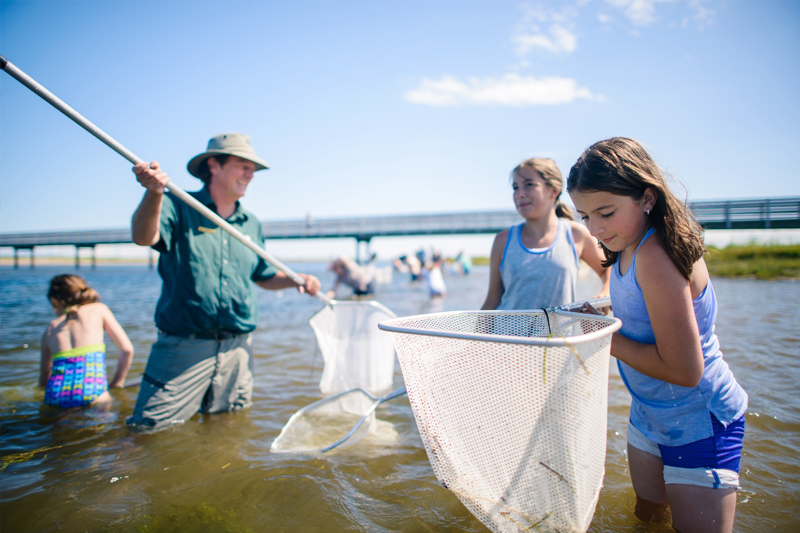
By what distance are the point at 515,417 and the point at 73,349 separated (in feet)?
13.8

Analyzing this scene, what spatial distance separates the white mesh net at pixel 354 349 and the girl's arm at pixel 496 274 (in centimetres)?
115

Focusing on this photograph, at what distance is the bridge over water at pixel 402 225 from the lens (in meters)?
19.5

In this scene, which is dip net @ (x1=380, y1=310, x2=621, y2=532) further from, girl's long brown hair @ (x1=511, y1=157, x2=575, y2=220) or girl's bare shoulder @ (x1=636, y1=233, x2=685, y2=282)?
girl's long brown hair @ (x1=511, y1=157, x2=575, y2=220)

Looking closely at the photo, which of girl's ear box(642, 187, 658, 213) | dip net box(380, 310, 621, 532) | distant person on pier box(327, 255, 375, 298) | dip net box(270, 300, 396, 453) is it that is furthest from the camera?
distant person on pier box(327, 255, 375, 298)

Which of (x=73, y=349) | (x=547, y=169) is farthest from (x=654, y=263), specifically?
(x=73, y=349)

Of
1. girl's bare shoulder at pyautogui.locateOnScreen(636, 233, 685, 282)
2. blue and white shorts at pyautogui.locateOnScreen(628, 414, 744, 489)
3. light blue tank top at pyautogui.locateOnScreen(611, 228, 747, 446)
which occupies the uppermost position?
girl's bare shoulder at pyautogui.locateOnScreen(636, 233, 685, 282)

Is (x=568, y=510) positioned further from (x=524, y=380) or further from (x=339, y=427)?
(x=339, y=427)

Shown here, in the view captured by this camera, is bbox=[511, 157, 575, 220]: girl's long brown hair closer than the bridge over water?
Yes

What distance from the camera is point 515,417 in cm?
134

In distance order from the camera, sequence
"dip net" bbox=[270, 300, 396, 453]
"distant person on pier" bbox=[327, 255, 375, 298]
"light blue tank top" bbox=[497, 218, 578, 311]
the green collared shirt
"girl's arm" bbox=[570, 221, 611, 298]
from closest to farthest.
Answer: "light blue tank top" bbox=[497, 218, 578, 311], "girl's arm" bbox=[570, 221, 611, 298], the green collared shirt, "dip net" bbox=[270, 300, 396, 453], "distant person on pier" bbox=[327, 255, 375, 298]

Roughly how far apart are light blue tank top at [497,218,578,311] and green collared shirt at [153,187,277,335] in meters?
2.06

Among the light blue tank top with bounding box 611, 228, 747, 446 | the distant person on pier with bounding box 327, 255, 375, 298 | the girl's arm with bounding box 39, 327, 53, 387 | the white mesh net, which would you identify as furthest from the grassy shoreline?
the girl's arm with bounding box 39, 327, 53, 387

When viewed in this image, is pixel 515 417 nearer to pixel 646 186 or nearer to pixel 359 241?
pixel 646 186

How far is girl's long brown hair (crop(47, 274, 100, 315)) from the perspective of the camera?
148 inches
